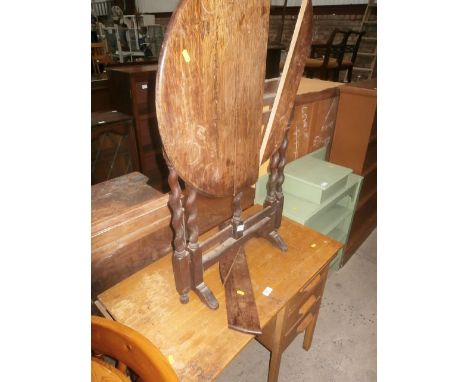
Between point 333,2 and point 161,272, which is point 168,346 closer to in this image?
point 161,272

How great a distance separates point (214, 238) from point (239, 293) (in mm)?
270

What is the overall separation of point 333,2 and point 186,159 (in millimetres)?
8590

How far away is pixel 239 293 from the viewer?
134 cm

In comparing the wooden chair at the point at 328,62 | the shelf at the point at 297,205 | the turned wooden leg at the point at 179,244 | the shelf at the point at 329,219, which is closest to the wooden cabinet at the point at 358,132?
the shelf at the point at 329,219

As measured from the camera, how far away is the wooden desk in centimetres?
111

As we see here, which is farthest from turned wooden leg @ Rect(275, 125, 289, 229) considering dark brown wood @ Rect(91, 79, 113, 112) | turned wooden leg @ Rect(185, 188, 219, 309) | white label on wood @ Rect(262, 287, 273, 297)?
dark brown wood @ Rect(91, 79, 113, 112)

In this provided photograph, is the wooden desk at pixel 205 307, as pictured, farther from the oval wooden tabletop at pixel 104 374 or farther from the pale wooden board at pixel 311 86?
the pale wooden board at pixel 311 86

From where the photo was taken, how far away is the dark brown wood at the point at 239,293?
3.95ft

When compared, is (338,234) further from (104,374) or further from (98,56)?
(98,56)

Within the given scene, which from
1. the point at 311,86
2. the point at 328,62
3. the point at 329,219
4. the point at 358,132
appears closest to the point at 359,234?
the point at 329,219

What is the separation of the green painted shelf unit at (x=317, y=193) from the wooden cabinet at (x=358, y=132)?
0.18 meters

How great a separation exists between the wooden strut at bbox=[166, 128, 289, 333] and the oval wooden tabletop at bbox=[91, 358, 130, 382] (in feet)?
1.29

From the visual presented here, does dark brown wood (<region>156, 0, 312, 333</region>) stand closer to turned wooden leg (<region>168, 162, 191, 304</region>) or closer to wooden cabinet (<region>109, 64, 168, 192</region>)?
turned wooden leg (<region>168, 162, 191, 304</region>)

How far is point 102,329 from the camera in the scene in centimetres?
89
